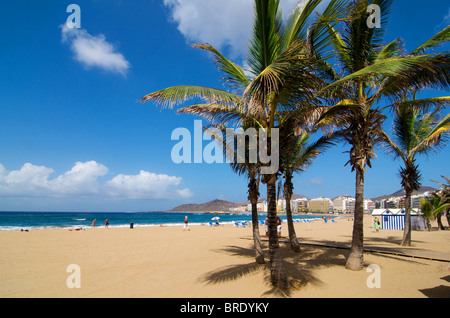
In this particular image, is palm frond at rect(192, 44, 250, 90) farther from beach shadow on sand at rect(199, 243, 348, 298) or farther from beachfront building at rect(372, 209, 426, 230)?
beachfront building at rect(372, 209, 426, 230)

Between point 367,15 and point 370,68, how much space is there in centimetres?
272

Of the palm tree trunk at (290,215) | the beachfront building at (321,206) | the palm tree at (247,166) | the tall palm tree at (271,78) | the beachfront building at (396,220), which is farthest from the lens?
the beachfront building at (321,206)

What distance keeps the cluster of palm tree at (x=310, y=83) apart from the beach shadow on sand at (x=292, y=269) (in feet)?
1.22

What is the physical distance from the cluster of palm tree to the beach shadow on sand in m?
0.37

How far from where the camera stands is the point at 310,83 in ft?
16.7

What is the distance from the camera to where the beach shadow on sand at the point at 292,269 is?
19.3ft

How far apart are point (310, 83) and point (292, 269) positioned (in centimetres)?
550

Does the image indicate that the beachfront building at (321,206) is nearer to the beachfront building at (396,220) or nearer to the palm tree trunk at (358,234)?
the beachfront building at (396,220)

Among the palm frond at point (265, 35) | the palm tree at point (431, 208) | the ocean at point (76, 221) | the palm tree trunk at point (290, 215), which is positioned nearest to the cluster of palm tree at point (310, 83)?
the palm frond at point (265, 35)

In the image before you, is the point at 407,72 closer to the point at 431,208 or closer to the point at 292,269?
the point at 292,269

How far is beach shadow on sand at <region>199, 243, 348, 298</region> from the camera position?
5891 millimetres

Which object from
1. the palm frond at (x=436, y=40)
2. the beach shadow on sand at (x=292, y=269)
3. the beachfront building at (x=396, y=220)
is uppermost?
the palm frond at (x=436, y=40)

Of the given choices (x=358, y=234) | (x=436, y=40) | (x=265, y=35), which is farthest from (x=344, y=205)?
(x=265, y=35)
